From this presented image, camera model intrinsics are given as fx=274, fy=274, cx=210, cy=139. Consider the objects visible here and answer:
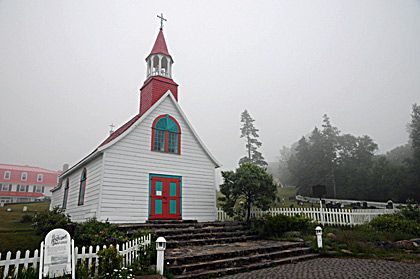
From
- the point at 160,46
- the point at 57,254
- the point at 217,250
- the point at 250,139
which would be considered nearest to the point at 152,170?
the point at 217,250

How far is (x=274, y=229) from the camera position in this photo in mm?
12633

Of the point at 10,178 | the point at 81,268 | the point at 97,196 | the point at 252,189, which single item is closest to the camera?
the point at 81,268

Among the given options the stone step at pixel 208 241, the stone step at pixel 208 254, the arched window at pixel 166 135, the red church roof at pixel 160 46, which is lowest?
the stone step at pixel 208 254

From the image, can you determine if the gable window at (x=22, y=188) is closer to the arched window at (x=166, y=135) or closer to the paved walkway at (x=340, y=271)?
the arched window at (x=166, y=135)

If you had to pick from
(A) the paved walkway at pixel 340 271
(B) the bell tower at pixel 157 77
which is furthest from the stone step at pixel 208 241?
(B) the bell tower at pixel 157 77

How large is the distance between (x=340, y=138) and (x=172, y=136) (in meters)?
44.9

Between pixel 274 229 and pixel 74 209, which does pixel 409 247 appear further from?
pixel 74 209

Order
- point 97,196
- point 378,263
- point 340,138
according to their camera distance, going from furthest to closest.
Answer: point 340,138
point 97,196
point 378,263

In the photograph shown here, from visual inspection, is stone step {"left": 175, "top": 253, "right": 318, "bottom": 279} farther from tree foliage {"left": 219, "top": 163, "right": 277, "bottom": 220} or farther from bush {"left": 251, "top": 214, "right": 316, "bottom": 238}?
tree foliage {"left": 219, "top": 163, "right": 277, "bottom": 220}

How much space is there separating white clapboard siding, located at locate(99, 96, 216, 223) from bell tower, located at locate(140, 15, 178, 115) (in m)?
1.17

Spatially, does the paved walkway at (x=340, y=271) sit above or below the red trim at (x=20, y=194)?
below

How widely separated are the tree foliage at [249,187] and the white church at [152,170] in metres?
1.51

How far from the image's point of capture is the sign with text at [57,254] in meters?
5.62

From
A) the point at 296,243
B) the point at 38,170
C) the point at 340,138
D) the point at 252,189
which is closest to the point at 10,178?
the point at 38,170
